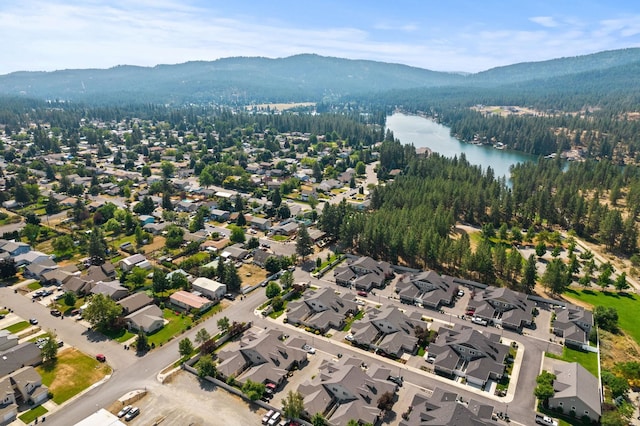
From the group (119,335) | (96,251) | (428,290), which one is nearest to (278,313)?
(119,335)

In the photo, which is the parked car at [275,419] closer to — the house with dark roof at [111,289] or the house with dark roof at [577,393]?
the house with dark roof at [577,393]

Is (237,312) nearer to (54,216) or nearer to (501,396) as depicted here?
(501,396)

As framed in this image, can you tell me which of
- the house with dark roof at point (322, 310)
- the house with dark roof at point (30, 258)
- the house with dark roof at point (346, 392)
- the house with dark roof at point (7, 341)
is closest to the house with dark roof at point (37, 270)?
the house with dark roof at point (30, 258)

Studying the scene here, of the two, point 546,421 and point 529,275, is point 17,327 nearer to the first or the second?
point 546,421

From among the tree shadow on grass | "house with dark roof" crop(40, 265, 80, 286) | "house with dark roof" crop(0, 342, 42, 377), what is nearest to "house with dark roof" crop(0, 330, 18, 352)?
"house with dark roof" crop(0, 342, 42, 377)

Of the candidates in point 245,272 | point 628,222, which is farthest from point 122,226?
point 628,222

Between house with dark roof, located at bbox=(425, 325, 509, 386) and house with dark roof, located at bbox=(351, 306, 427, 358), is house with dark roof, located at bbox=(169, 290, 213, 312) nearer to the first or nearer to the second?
house with dark roof, located at bbox=(351, 306, 427, 358)

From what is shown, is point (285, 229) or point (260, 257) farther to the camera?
point (285, 229)
